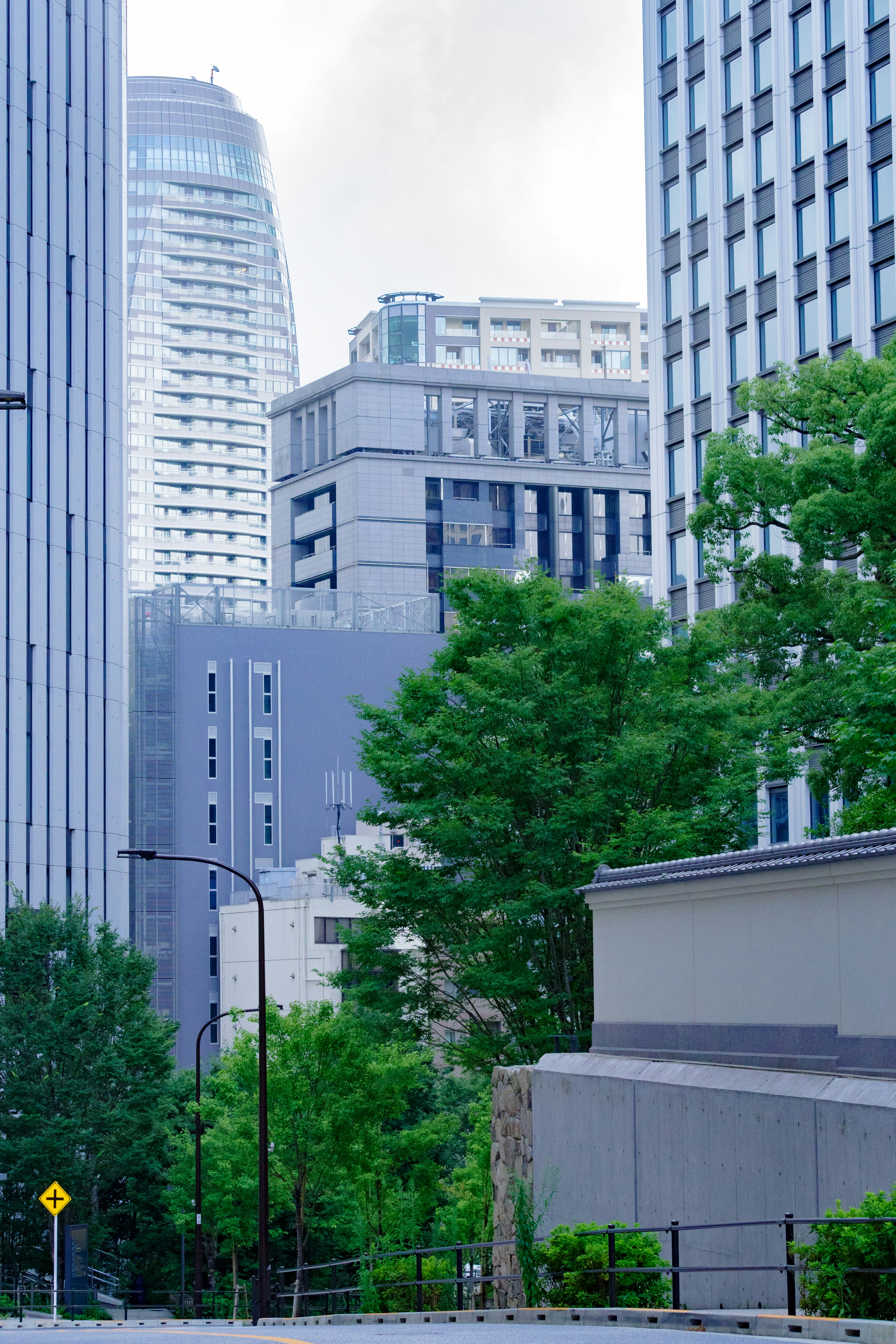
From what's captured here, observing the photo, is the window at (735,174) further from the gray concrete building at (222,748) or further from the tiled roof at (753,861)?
the tiled roof at (753,861)

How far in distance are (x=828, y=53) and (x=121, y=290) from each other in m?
31.0

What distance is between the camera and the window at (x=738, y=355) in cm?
7300

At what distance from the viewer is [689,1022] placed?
880 inches

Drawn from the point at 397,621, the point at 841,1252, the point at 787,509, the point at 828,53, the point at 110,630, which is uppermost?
the point at 828,53

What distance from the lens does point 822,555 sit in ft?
94.9

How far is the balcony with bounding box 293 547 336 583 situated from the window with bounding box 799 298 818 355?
302 feet

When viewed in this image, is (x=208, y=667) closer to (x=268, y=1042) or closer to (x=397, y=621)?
(x=397, y=621)

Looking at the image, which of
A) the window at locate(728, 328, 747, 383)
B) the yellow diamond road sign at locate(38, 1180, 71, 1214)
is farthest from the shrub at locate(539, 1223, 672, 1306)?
the window at locate(728, 328, 747, 383)

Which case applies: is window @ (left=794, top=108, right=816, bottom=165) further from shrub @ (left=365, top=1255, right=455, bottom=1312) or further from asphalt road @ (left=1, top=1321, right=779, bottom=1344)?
asphalt road @ (left=1, top=1321, right=779, bottom=1344)

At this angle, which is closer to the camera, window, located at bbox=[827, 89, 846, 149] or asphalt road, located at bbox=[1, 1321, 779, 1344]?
asphalt road, located at bbox=[1, 1321, 779, 1344]

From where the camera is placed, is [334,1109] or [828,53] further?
[828,53]

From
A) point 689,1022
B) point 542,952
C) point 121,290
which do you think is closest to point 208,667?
point 121,290

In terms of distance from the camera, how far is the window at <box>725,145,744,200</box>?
73625 mm

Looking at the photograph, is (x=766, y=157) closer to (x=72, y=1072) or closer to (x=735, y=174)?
(x=735, y=174)
